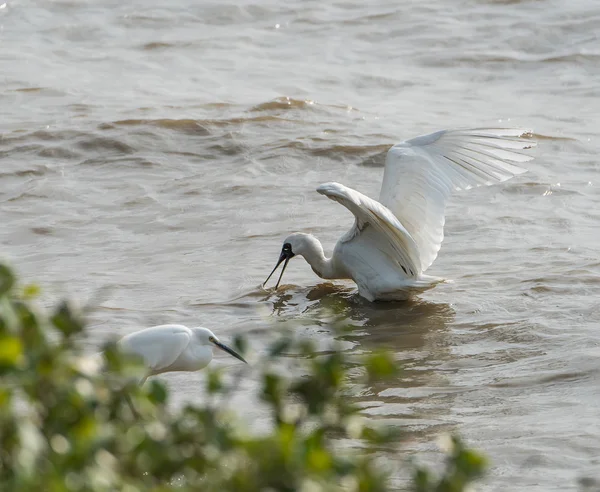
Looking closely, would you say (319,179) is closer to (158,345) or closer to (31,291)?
(158,345)

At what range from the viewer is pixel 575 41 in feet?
46.6

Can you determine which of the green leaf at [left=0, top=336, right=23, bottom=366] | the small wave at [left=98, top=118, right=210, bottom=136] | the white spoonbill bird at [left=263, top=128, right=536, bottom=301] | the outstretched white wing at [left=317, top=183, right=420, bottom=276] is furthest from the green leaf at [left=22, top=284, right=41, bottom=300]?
the small wave at [left=98, top=118, right=210, bottom=136]

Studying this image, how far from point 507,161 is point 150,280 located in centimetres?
255

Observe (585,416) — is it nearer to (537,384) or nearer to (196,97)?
(537,384)

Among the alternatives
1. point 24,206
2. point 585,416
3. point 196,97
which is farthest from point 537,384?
point 196,97

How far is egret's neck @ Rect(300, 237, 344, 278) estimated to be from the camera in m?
7.81

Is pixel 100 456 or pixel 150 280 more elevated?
pixel 100 456

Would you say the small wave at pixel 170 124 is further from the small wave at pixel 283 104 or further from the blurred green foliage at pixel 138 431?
the blurred green foliage at pixel 138 431

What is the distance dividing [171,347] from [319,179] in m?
5.40

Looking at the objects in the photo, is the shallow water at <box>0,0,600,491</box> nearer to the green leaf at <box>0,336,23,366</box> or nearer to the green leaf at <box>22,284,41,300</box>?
the green leaf at <box>22,284,41,300</box>

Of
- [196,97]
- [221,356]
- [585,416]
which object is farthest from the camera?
[196,97]

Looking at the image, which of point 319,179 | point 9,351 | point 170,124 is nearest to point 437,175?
point 319,179

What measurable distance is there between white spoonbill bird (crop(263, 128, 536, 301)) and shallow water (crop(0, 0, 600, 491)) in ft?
0.78

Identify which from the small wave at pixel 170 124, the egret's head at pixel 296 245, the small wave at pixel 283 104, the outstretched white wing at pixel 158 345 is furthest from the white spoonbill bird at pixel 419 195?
the small wave at pixel 283 104
